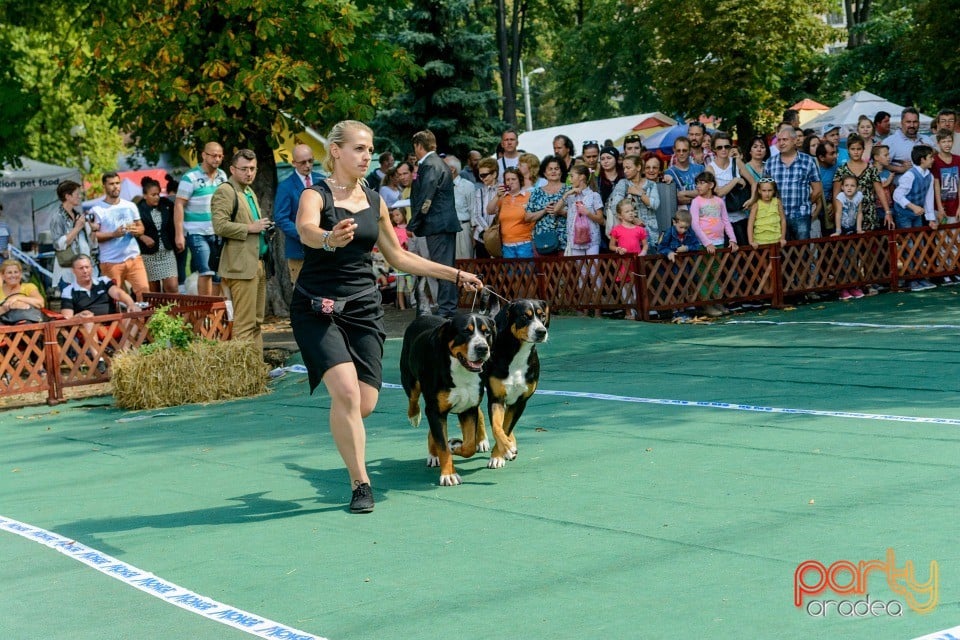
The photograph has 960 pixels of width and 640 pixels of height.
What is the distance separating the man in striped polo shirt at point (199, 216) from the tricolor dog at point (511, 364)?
7.64 metres

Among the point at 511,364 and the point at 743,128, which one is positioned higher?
the point at 743,128

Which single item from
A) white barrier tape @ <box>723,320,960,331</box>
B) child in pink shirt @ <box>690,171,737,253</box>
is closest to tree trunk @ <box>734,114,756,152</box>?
child in pink shirt @ <box>690,171,737,253</box>

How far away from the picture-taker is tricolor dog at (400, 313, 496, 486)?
23.8ft

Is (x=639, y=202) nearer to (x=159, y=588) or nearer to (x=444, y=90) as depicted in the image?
(x=159, y=588)

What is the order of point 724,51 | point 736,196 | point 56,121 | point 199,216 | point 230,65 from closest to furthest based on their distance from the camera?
point 199,216 → point 736,196 → point 230,65 → point 56,121 → point 724,51

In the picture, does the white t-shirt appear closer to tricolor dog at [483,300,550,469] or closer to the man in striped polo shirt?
the man in striped polo shirt

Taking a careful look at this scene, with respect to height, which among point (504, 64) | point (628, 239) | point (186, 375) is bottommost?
point (186, 375)

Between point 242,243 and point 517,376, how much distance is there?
5.76m

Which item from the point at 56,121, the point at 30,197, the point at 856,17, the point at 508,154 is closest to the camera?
the point at 508,154

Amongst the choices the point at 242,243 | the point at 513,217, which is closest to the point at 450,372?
the point at 242,243

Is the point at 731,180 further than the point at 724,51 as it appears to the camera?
No

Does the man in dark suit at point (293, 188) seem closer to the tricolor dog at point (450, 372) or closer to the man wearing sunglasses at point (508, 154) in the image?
the man wearing sunglasses at point (508, 154)

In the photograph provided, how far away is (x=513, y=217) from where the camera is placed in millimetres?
16594

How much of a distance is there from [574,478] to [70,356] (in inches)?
297
